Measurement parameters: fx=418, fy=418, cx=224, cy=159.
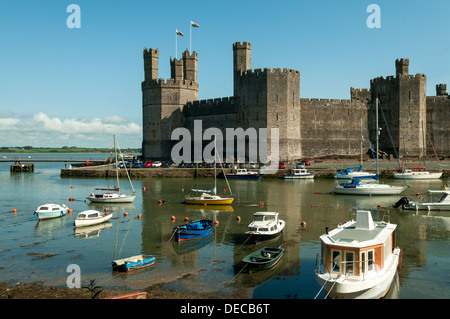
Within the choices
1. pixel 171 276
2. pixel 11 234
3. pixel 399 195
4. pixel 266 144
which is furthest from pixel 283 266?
pixel 266 144

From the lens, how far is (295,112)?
176ft

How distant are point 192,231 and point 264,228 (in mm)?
3563

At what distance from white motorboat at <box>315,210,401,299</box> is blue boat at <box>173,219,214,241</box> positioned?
7799 mm

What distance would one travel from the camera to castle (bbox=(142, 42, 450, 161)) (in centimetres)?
5250

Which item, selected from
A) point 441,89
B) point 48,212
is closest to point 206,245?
point 48,212

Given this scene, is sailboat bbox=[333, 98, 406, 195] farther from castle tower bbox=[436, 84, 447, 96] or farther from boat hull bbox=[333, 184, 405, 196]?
castle tower bbox=[436, 84, 447, 96]

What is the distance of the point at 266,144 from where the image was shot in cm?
5266

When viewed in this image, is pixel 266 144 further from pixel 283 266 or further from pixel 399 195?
pixel 283 266

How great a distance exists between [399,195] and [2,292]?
30.1m

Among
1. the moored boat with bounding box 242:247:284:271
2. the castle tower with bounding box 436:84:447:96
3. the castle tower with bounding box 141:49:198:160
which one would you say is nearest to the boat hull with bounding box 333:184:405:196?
the moored boat with bounding box 242:247:284:271

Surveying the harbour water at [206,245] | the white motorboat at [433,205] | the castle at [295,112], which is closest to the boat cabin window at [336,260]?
the harbour water at [206,245]

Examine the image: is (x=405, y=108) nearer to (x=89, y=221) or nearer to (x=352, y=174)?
(x=352, y=174)

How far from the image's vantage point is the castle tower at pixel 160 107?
6022 cm
